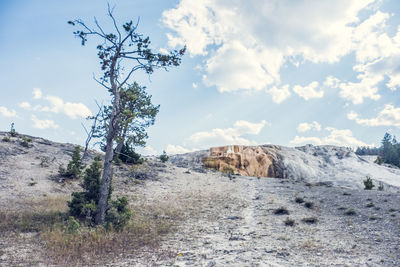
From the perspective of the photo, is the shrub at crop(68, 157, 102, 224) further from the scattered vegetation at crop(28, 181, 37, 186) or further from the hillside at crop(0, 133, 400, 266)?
the scattered vegetation at crop(28, 181, 37, 186)

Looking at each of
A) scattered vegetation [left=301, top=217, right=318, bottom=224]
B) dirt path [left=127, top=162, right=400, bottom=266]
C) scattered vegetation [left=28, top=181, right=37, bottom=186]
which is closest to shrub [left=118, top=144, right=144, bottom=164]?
dirt path [left=127, top=162, right=400, bottom=266]

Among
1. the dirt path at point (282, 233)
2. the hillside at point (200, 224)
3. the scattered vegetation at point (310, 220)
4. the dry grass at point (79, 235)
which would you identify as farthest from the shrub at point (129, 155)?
the scattered vegetation at point (310, 220)

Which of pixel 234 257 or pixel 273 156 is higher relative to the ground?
pixel 273 156

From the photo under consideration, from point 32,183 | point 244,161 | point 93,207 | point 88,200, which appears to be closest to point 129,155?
point 32,183

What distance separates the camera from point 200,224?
12.0 m

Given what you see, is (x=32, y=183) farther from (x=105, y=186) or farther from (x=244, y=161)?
(x=244, y=161)

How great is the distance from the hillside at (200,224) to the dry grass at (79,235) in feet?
0.19

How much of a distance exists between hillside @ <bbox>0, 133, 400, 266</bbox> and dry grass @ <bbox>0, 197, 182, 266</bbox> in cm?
6

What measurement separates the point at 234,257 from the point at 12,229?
8643 mm

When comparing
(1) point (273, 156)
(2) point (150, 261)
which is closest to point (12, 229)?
(2) point (150, 261)

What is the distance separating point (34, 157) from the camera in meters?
22.2

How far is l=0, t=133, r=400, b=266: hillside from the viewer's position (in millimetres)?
7496

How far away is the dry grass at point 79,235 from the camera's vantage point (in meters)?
7.62

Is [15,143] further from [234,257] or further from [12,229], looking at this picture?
[234,257]
